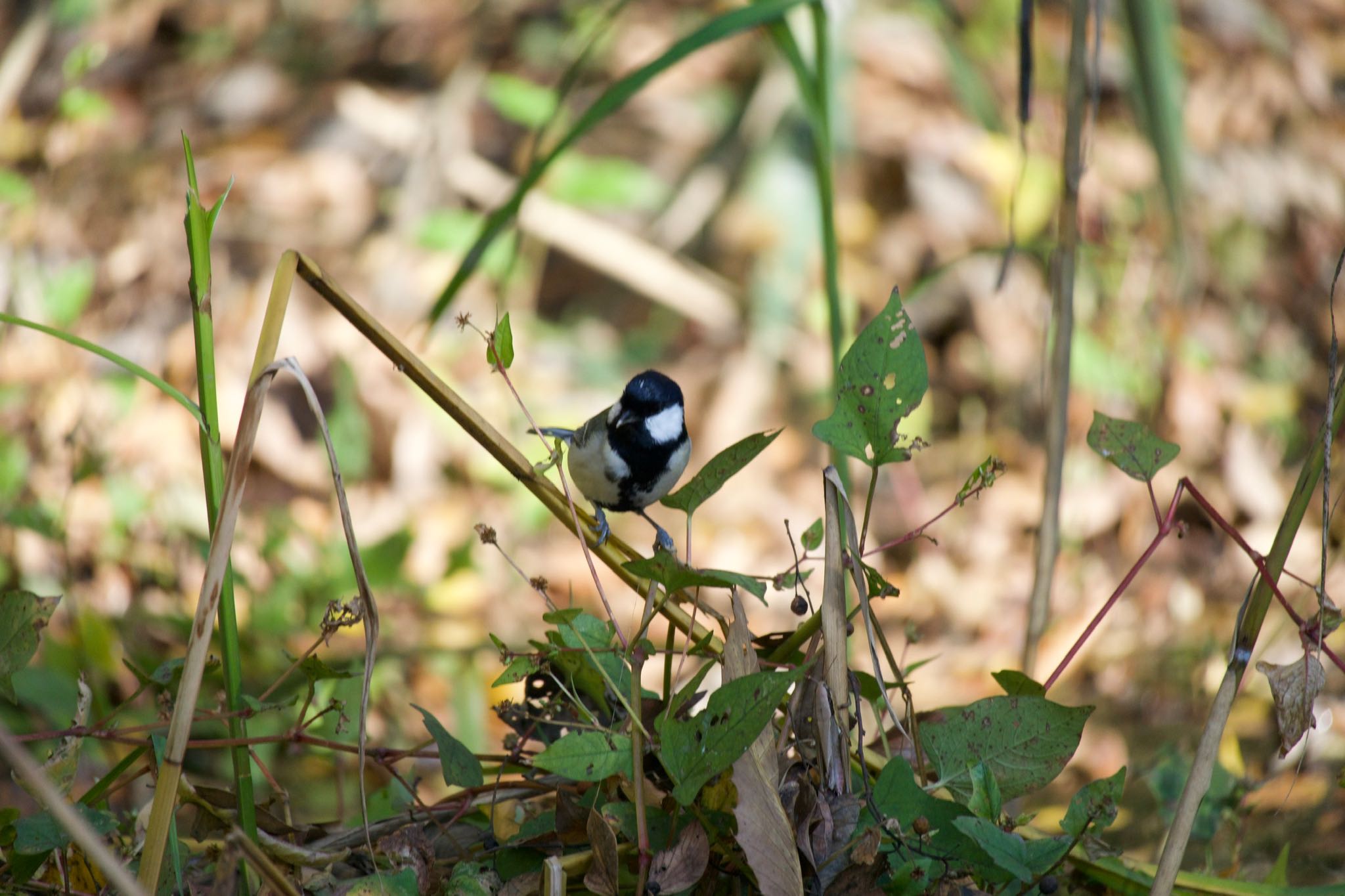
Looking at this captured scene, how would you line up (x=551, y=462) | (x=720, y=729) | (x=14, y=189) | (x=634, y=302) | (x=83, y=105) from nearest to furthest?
1. (x=720, y=729)
2. (x=551, y=462)
3. (x=83, y=105)
4. (x=14, y=189)
5. (x=634, y=302)

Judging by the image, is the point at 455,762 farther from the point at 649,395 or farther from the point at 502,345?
the point at 649,395

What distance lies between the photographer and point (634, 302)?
520 cm

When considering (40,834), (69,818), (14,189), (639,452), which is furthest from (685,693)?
(14,189)

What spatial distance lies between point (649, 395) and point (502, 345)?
1.13 metres

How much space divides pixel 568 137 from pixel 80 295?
3.87 m

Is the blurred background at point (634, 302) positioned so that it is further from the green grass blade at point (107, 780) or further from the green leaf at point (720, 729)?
the green leaf at point (720, 729)

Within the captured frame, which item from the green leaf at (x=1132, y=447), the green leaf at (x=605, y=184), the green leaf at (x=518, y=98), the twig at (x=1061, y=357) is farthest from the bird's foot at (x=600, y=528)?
the green leaf at (x=518, y=98)

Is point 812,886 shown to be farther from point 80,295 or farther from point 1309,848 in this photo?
point 80,295

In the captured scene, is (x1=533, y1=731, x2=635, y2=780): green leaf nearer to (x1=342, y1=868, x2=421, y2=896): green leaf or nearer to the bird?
(x1=342, y1=868, x2=421, y2=896): green leaf

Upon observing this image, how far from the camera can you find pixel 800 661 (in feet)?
3.82

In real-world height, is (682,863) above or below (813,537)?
below

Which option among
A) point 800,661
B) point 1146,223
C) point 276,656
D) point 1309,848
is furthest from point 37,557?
point 1146,223

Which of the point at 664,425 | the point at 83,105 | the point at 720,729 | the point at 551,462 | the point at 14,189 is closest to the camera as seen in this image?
the point at 720,729

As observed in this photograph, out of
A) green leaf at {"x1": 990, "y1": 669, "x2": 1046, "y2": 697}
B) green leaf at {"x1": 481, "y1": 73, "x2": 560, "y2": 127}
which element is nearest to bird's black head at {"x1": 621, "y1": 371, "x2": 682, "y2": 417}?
green leaf at {"x1": 990, "y1": 669, "x2": 1046, "y2": 697}
